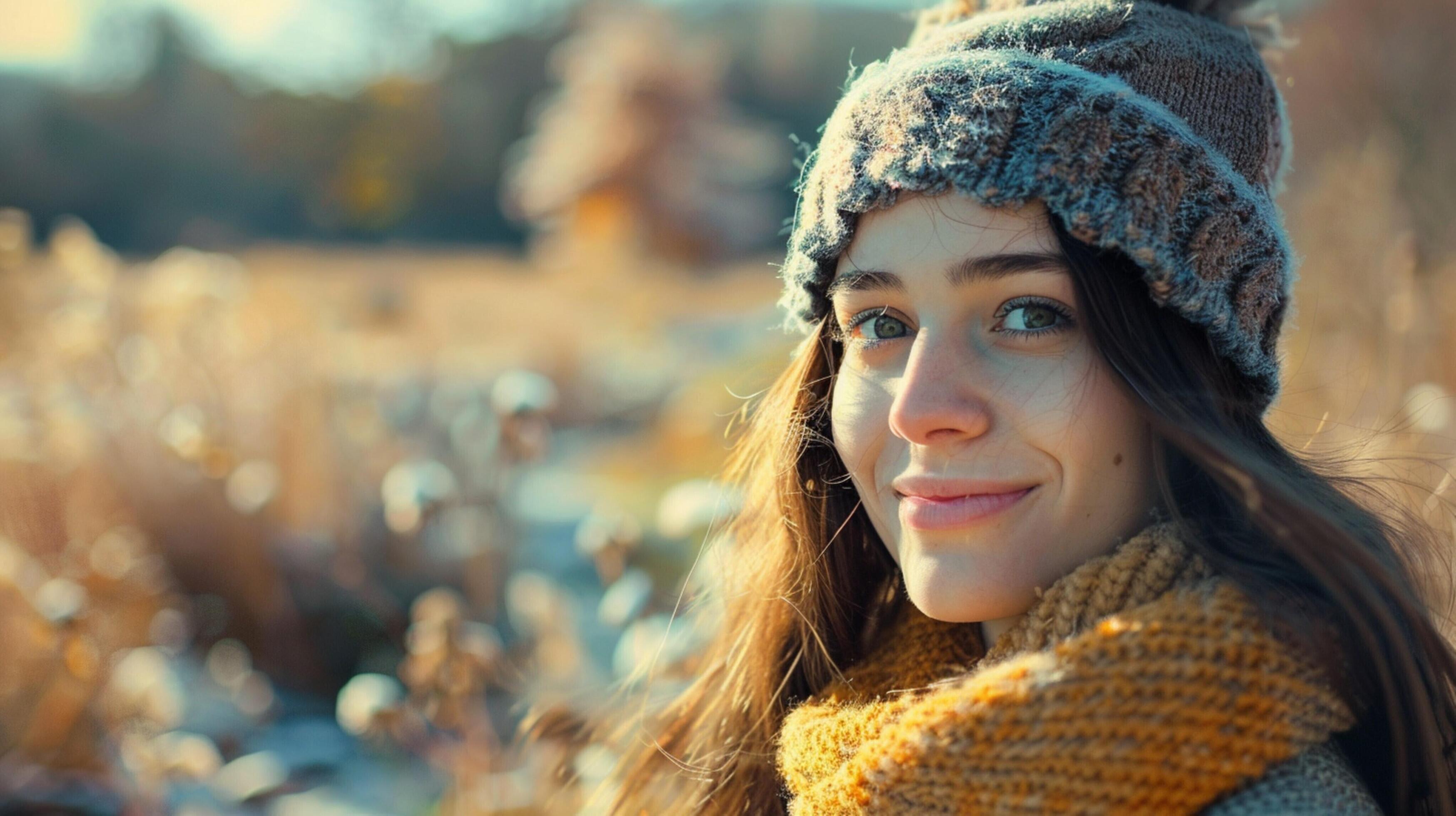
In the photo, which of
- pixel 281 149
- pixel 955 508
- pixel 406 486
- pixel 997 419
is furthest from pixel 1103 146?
pixel 281 149

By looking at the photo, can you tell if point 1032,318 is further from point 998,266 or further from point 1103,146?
point 1103,146

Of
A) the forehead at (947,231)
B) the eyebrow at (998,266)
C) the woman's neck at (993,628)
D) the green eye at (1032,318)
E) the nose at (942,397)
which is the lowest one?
the woman's neck at (993,628)

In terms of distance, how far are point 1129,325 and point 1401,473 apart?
1.42 m

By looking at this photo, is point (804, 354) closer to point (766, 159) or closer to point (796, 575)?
point (796, 575)

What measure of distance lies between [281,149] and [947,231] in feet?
75.0

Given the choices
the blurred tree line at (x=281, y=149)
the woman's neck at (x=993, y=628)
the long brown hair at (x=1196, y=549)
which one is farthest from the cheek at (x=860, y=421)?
the blurred tree line at (x=281, y=149)

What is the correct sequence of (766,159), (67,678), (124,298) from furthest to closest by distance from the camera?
(766,159) → (124,298) → (67,678)

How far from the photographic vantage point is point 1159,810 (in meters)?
1.06

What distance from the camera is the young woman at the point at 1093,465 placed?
1084mm

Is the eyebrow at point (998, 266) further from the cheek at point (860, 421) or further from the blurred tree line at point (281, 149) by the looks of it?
the blurred tree line at point (281, 149)

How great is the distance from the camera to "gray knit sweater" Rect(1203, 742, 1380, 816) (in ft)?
3.39

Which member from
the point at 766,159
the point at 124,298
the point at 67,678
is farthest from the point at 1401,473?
the point at 766,159

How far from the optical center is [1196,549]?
1191mm

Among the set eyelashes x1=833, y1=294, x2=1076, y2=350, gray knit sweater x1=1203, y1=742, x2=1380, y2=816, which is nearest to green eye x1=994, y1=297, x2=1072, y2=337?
eyelashes x1=833, y1=294, x2=1076, y2=350
